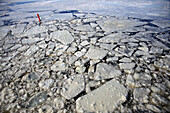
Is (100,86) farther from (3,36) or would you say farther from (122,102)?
(3,36)

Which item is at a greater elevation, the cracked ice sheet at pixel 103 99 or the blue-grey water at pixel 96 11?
the blue-grey water at pixel 96 11

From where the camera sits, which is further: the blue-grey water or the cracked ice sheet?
the blue-grey water

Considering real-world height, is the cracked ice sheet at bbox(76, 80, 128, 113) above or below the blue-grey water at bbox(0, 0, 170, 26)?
below

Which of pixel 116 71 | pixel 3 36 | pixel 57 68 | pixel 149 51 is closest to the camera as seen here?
pixel 116 71

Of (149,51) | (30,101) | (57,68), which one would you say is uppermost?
(149,51)

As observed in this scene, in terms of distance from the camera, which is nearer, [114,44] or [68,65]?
[68,65]

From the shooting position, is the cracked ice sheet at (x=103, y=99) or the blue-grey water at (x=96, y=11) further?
the blue-grey water at (x=96, y=11)

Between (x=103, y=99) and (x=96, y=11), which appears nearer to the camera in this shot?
(x=103, y=99)

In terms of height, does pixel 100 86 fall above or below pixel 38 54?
below

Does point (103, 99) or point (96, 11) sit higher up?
point (96, 11)

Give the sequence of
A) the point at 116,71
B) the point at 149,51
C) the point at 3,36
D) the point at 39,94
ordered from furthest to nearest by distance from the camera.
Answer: the point at 3,36
the point at 149,51
the point at 116,71
the point at 39,94

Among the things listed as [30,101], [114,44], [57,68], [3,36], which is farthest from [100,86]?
[3,36]
